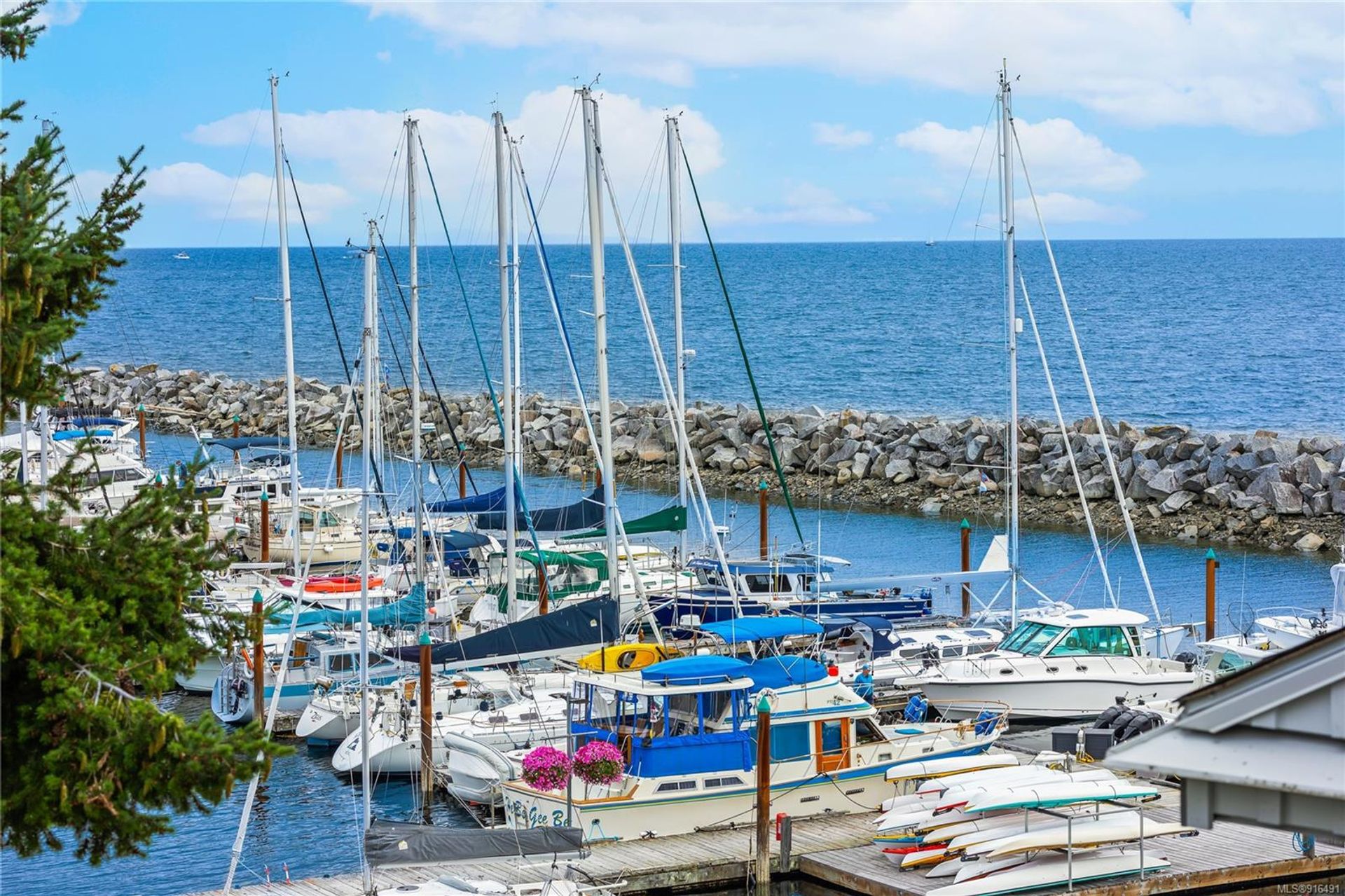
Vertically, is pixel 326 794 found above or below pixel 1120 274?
below

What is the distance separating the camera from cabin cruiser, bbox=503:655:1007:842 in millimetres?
21094

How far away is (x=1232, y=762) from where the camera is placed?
6246mm

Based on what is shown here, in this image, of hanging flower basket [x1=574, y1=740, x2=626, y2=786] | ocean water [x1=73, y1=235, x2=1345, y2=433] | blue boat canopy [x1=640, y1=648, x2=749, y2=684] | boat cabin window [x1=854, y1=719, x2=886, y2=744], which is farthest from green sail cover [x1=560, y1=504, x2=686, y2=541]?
hanging flower basket [x1=574, y1=740, x2=626, y2=786]

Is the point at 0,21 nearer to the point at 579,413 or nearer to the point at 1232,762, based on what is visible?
the point at 1232,762

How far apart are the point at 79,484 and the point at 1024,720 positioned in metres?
18.7

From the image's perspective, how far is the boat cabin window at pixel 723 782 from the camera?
2134 centimetres

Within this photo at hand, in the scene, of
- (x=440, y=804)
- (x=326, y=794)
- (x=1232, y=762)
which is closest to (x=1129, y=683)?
(x=440, y=804)

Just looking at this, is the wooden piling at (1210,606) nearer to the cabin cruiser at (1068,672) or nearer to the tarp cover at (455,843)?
the cabin cruiser at (1068,672)

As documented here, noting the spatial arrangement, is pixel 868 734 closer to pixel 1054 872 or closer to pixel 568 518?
pixel 1054 872

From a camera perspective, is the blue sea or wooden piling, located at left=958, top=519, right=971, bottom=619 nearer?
the blue sea

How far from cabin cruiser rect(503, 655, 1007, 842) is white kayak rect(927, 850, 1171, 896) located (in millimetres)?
3512

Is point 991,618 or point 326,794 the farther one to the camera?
point 991,618

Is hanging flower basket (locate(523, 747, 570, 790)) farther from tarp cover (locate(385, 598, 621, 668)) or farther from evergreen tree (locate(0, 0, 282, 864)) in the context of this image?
evergreen tree (locate(0, 0, 282, 864))

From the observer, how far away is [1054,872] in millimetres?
18719
